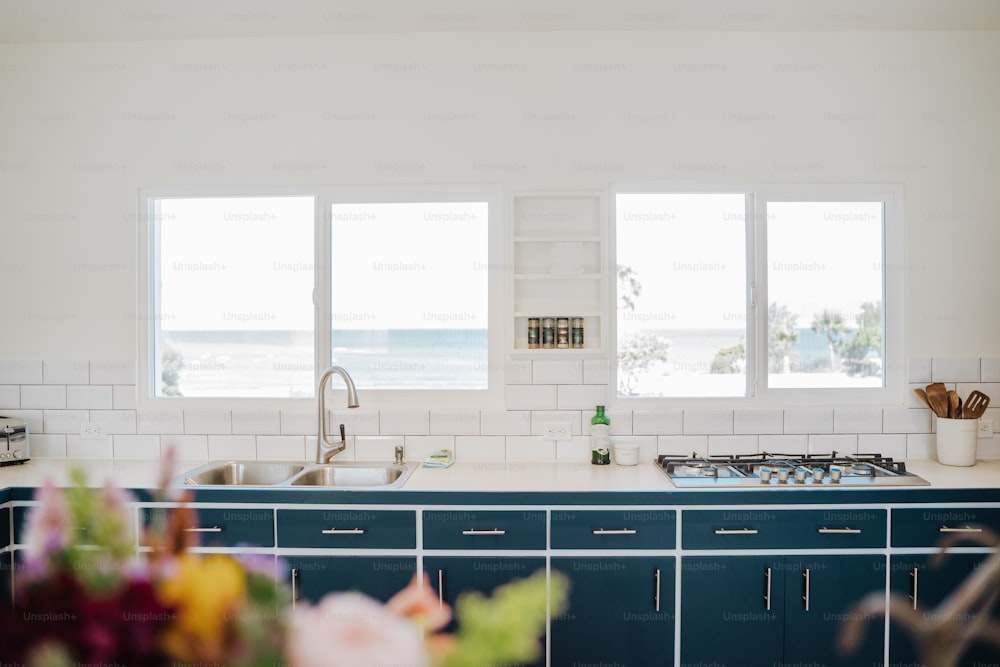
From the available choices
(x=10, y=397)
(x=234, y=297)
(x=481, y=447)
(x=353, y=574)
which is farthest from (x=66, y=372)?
(x=481, y=447)

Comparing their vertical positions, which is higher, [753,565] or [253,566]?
[253,566]

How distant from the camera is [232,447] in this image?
2984 mm

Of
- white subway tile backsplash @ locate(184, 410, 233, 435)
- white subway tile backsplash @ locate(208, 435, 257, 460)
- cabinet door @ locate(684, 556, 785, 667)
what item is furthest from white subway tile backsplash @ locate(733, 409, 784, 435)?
white subway tile backsplash @ locate(184, 410, 233, 435)

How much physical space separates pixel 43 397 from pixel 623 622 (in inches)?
115

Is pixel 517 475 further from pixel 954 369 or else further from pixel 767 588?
pixel 954 369

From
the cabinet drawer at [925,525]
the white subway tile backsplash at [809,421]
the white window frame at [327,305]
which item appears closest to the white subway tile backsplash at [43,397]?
the white window frame at [327,305]

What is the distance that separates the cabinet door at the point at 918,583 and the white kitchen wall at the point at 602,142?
654 mm

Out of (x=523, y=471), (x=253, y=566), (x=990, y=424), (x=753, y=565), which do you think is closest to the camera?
(x=253, y=566)

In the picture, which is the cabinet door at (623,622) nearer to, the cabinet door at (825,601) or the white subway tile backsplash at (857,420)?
the cabinet door at (825,601)

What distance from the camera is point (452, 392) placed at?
300cm

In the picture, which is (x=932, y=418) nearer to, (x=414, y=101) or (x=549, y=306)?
(x=549, y=306)

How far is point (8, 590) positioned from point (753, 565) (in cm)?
294

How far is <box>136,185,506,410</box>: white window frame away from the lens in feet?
9.80

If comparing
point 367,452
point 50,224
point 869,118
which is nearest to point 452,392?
point 367,452
